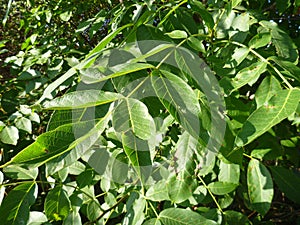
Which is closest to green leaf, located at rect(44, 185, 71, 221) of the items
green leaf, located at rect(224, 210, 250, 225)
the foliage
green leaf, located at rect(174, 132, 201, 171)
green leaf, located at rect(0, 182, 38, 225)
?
the foliage

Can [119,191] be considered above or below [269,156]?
below

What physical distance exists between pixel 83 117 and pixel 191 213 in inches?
16.9

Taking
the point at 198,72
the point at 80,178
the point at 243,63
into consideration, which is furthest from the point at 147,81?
the point at 80,178

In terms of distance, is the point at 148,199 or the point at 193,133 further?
the point at 148,199

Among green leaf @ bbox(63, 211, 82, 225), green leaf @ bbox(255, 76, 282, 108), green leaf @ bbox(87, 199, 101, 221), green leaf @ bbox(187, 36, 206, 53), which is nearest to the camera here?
green leaf @ bbox(255, 76, 282, 108)

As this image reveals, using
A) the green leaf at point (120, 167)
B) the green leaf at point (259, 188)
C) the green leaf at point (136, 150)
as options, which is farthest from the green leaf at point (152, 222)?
the green leaf at point (136, 150)

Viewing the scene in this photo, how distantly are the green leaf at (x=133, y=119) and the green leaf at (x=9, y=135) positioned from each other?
86 centimetres

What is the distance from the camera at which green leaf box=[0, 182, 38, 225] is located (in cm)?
89

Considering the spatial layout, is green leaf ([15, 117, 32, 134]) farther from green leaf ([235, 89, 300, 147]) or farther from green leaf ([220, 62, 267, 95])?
green leaf ([235, 89, 300, 147])

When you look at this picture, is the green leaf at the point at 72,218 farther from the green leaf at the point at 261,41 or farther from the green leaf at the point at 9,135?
the green leaf at the point at 261,41

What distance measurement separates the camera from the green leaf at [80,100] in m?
0.61

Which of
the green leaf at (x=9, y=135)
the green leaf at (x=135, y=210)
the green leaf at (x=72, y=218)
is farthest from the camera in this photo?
the green leaf at (x=9, y=135)

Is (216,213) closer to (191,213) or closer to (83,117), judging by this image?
(191,213)

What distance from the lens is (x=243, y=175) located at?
131 cm
